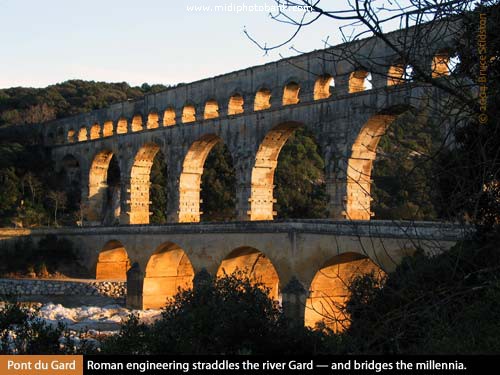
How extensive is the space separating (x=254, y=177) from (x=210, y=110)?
212 inches

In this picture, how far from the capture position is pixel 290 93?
25250 mm

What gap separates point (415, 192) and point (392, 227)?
39.8 feet

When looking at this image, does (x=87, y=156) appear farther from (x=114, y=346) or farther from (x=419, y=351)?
(x=419, y=351)

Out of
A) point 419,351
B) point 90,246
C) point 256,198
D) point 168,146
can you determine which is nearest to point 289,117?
point 256,198

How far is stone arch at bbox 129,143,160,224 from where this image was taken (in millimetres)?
33219

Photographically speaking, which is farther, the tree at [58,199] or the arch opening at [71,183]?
the arch opening at [71,183]

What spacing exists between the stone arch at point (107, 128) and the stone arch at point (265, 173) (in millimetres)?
13831

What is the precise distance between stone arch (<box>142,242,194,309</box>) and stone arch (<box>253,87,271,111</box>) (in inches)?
276

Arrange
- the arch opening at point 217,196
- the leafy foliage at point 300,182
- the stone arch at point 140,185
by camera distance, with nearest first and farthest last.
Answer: the stone arch at point 140,185 → the leafy foliage at point 300,182 → the arch opening at point 217,196

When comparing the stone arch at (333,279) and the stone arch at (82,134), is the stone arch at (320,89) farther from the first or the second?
the stone arch at (82,134)

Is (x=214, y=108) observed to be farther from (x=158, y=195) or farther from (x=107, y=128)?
(x=158, y=195)

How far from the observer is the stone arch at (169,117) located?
31844 mm

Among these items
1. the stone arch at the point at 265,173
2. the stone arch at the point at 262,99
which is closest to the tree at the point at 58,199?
the stone arch at the point at 265,173
